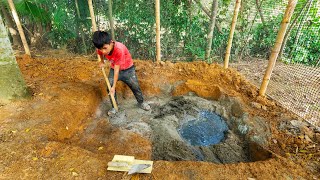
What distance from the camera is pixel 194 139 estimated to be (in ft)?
11.2

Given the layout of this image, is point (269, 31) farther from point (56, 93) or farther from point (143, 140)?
point (56, 93)

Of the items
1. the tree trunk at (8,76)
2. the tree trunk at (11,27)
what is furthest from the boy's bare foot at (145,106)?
the tree trunk at (11,27)

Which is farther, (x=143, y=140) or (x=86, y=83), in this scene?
(x=86, y=83)

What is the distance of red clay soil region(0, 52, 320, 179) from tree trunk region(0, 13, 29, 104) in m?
0.15

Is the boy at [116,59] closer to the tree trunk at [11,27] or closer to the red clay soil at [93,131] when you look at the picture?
the red clay soil at [93,131]

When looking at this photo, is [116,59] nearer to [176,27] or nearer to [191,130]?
[191,130]

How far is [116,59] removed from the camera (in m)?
3.23

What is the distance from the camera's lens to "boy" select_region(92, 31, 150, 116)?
2855 millimetres

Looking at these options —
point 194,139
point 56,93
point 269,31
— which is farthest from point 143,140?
point 269,31

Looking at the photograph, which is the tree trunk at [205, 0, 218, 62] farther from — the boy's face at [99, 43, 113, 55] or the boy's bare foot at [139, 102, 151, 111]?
the boy's face at [99, 43, 113, 55]

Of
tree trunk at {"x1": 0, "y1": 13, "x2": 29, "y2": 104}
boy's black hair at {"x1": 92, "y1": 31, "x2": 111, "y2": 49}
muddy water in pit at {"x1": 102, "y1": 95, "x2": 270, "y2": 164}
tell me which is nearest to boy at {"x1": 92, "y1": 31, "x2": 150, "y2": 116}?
boy's black hair at {"x1": 92, "y1": 31, "x2": 111, "y2": 49}

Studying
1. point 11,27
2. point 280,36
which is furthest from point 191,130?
point 11,27

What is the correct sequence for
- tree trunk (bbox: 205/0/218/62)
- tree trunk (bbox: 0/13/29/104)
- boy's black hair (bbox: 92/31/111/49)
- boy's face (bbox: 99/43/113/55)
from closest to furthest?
boy's black hair (bbox: 92/31/111/49)
boy's face (bbox: 99/43/113/55)
tree trunk (bbox: 0/13/29/104)
tree trunk (bbox: 205/0/218/62)

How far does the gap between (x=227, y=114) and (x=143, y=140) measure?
171cm
